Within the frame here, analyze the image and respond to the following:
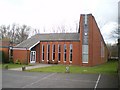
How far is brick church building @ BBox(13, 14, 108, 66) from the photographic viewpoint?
115ft

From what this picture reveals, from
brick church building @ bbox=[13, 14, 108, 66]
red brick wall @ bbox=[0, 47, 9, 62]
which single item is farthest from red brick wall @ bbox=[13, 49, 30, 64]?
red brick wall @ bbox=[0, 47, 9, 62]

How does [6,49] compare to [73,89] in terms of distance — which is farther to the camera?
[6,49]

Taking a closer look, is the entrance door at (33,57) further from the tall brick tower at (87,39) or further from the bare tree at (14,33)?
the bare tree at (14,33)

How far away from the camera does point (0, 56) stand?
122ft

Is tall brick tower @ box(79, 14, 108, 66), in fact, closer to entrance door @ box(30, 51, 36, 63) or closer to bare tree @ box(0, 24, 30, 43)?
entrance door @ box(30, 51, 36, 63)

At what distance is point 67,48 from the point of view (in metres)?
37.1

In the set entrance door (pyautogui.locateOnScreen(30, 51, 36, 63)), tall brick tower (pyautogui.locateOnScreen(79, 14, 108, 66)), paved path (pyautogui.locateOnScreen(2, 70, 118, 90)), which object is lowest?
paved path (pyautogui.locateOnScreen(2, 70, 118, 90))

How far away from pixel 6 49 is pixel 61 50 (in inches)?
371

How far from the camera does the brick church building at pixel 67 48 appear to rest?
1377 inches

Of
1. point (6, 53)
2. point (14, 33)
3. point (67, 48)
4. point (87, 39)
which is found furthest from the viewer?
point (14, 33)

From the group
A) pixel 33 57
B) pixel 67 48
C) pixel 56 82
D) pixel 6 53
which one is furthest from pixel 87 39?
pixel 56 82

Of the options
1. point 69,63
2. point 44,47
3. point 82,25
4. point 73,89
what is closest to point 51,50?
point 44,47

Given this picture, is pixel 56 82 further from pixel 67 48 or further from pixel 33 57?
pixel 33 57

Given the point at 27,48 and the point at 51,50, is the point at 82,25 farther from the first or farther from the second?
the point at 27,48
